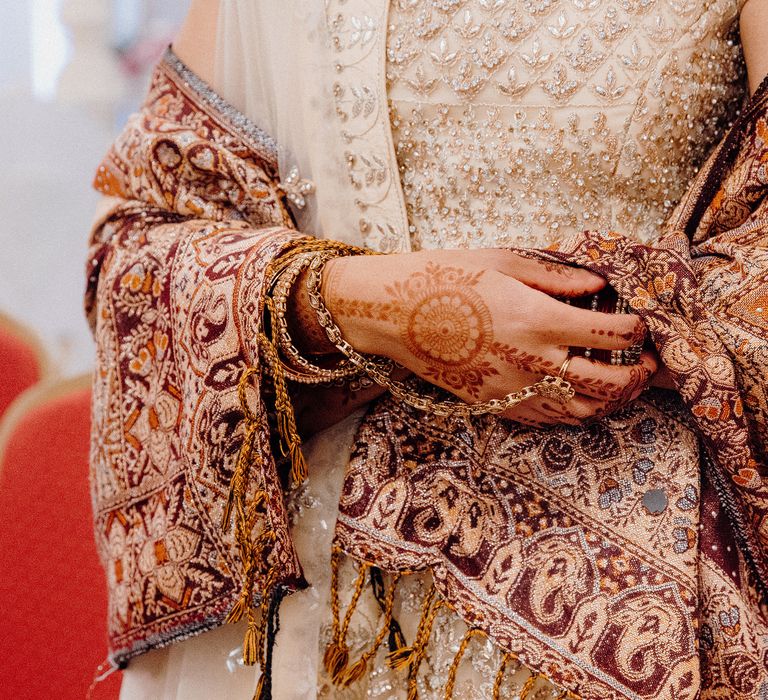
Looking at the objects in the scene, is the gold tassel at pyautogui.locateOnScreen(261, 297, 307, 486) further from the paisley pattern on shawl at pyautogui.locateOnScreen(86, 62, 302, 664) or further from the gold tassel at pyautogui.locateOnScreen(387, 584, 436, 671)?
the gold tassel at pyautogui.locateOnScreen(387, 584, 436, 671)

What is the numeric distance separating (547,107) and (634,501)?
333 millimetres

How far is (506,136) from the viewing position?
708 mm

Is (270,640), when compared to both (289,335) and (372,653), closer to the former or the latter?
(372,653)

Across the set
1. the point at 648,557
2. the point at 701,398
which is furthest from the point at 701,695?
the point at 701,398

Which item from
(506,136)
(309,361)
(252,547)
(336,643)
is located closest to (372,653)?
(336,643)

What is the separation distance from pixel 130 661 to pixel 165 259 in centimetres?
37

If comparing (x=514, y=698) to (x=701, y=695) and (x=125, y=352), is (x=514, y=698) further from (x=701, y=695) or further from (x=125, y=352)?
(x=125, y=352)

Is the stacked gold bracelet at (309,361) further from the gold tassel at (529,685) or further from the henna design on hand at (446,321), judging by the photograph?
the gold tassel at (529,685)

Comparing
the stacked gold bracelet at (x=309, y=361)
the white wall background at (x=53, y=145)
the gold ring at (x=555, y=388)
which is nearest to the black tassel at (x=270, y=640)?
the stacked gold bracelet at (x=309, y=361)

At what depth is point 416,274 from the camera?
0.58 meters

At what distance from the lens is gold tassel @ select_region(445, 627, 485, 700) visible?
2.02 feet

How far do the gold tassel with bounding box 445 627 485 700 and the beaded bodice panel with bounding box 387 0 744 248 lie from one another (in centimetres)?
32

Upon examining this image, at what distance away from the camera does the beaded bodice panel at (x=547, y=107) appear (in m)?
0.69

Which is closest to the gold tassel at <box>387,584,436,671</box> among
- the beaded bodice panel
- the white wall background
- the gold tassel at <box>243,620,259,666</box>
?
the gold tassel at <box>243,620,259,666</box>
